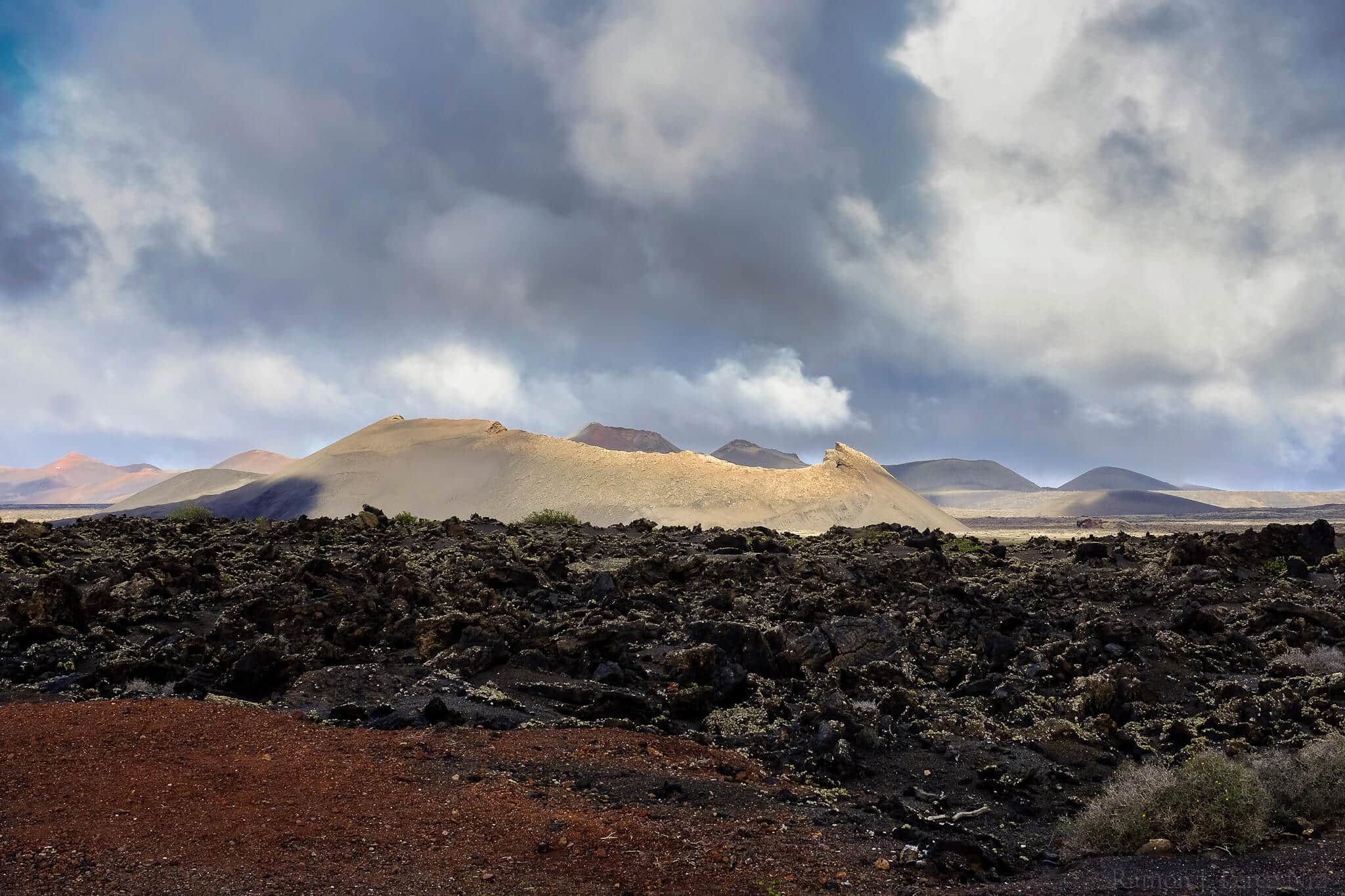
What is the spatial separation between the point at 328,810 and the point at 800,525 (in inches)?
2657

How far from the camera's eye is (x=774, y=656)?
13.9 m

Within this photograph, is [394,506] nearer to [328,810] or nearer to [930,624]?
[930,624]

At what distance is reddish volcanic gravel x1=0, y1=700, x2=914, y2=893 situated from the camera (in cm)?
649

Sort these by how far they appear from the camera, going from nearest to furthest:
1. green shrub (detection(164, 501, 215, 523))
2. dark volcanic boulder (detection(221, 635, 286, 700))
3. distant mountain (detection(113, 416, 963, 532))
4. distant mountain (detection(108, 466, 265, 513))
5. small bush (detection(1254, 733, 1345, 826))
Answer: small bush (detection(1254, 733, 1345, 826))
dark volcanic boulder (detection(221, 635, 286, 700))
green shrub (detection(164, 501, 215, 523))
distant mountain (detection(113, 416, 963, 532))
distant mountain (detection(108, 466, 265, 513))

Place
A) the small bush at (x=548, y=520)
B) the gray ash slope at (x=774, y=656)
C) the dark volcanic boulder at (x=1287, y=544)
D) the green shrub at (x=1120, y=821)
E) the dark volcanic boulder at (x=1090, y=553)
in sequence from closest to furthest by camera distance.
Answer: the green shrub at (x=1120, y=821), the gray ash slope at (x=774, y=656), the dark volcanic boulder at (x=1287, y=544), the dark volcanic boulder at (x=1090, y=553), the small bush at (x=548, y=520)

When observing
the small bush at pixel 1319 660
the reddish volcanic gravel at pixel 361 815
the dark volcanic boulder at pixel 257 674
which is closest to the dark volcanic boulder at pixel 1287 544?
the small bush at pixel 1319 660

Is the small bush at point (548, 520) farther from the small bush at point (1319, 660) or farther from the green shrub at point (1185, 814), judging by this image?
the green shrub at point (1185, 814)

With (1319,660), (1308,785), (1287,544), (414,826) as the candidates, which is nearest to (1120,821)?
(1308,785)

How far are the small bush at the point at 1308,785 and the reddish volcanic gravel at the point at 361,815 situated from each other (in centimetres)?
434

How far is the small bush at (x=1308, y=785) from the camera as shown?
26.9 ft

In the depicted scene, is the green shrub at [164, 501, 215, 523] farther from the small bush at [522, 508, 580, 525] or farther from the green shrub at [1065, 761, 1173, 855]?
the green shrub at [1065, 761, 1173, 855]

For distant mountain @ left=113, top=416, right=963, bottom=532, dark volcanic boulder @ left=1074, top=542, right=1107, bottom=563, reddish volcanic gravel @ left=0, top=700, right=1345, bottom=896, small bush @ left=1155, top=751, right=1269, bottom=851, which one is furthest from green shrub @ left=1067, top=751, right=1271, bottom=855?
distant mountain @ left=113, top=416, right=963, bottom=532

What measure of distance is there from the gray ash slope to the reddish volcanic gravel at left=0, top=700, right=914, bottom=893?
2.38 feet

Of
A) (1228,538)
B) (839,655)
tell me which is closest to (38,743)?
(839,655)
